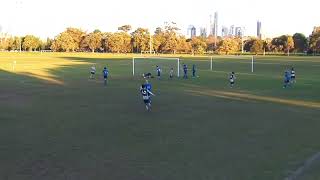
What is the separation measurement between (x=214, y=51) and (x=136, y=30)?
26.7m

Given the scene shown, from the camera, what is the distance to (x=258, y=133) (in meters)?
16.6

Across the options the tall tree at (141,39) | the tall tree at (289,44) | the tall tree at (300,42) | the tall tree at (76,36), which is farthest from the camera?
the tall tree at (76,36)

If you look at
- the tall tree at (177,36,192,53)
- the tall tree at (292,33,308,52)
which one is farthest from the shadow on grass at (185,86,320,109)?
the tall tree at (177,36,192,53)

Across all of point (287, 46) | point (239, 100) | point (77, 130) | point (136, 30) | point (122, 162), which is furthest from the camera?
point (136, 30)

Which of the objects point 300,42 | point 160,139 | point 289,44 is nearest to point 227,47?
point 289,44

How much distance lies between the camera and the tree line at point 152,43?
150 meters

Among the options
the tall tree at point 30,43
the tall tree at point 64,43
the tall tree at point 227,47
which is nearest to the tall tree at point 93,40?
the tall tree at point 64,43

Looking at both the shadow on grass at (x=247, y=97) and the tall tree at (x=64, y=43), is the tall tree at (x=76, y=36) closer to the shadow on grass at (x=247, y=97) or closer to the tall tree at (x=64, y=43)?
the tall tree at (x=64, y=43)

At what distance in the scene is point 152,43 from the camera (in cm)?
15138

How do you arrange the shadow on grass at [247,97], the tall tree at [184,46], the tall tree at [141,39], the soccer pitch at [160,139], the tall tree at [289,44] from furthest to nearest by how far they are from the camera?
the tall tree at [184,46] < the tall tree at [141,39] < the tall tree at [289,44] < the shadow on grass at [247,97] < the soccer pitch at [160,139]

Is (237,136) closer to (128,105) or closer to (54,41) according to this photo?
(128,105)

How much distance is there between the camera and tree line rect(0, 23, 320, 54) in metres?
150

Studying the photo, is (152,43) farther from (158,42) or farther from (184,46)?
(184,46)

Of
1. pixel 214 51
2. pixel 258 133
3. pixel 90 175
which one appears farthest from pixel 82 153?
pixel 214 51
